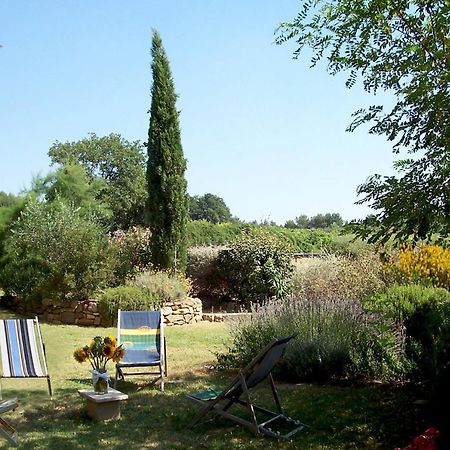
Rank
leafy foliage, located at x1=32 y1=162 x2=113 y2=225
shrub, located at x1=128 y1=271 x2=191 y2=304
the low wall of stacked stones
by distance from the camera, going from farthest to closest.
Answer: leafy foliage, located at x1=32 y1=162 x2=113 y2=225 → shrub, located at x1=128 y1=271 x2=191 y2=304 → the low wall of stacked stones

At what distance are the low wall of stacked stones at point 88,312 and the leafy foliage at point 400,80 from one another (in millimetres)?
7898

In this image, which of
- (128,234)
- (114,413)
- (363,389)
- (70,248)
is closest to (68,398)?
(114,413)

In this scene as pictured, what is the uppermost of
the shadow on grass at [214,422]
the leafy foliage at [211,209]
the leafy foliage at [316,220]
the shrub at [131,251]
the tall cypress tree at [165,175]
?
the leafy foliage at [211,209]

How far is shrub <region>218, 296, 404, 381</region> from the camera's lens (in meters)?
6.38

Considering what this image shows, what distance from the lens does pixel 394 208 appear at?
4.50 m

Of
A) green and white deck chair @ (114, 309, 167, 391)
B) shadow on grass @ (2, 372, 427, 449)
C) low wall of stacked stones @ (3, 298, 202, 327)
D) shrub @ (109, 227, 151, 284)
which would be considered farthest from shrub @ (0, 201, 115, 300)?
shadow on grass @ (2, 372, 427, 449)

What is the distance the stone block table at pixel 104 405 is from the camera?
550 cm

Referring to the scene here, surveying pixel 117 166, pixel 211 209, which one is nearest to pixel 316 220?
pixel 211 209

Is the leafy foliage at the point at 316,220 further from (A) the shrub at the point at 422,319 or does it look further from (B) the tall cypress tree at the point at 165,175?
(A) the shrub at the point at 422,319

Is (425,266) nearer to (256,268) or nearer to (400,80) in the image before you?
(256,268)

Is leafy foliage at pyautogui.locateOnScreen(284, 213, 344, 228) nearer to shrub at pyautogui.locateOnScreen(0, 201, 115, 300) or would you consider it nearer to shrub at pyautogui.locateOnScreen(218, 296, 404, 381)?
shrub at pyautogui.locateOnScreen(0, 201, 115, 300)

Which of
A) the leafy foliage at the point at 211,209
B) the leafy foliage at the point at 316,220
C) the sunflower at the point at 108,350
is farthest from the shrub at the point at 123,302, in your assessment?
the leafy foliage at the point at 211,209

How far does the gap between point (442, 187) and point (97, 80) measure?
6.91 metres

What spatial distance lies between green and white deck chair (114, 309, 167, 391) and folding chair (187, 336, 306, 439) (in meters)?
1.51
